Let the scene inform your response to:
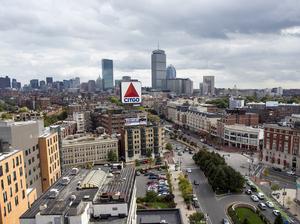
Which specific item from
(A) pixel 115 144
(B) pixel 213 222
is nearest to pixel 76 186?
(B) pixel 213 222

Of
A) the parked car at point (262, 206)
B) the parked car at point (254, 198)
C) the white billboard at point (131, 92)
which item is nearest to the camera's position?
the parked car at point (262, 206)

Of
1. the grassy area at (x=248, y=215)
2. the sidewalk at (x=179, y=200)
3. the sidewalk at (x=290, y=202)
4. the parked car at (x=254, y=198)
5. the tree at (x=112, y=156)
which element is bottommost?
the grassy area at (x=248, y=215)

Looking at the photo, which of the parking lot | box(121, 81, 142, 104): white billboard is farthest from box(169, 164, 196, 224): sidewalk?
box(121, 81, 142, 104): white billboard

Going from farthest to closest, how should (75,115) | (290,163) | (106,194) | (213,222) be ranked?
(75,115) < (290,163) < (213,222) < (106,194)

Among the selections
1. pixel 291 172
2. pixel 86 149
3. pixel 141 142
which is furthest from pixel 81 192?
pixel 291 172

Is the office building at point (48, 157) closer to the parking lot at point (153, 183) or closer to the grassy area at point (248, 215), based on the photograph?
the parking lot at point (153, 183)

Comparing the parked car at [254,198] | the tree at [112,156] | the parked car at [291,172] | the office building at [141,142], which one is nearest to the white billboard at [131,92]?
the office building at [141,142]

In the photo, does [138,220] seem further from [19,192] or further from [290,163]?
[290,163]

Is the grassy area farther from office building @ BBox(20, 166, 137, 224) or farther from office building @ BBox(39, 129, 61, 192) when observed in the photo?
office building @ BBox(39, 129, 61, 192)
